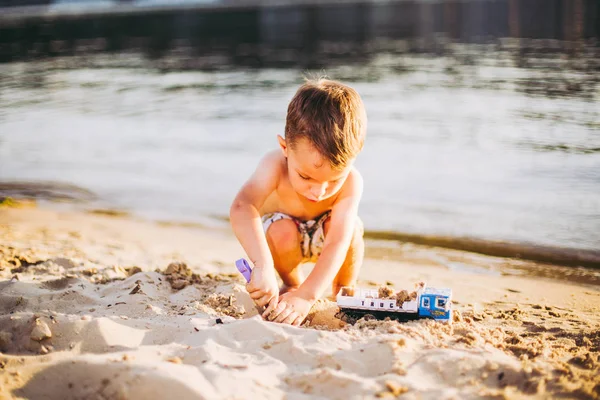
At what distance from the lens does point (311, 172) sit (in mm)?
2812

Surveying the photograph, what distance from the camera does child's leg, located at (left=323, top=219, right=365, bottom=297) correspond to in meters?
3.32

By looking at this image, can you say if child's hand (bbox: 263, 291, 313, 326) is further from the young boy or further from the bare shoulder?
the bare shoulder

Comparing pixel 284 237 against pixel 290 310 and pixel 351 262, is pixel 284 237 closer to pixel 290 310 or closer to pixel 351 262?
pixel 351 262

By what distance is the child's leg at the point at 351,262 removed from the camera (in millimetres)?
3318

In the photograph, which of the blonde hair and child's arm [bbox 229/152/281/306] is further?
child's arm [bbox 229/152/281/306]

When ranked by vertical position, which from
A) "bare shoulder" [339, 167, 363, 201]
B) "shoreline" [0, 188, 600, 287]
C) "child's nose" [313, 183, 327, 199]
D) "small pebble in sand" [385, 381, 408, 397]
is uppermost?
"child's nose" [313, 183, 327, 199]

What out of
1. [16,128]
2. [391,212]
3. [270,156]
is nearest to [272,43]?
[16,128]

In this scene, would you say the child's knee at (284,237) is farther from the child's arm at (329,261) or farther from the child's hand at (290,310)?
the child's hand at (290,310)

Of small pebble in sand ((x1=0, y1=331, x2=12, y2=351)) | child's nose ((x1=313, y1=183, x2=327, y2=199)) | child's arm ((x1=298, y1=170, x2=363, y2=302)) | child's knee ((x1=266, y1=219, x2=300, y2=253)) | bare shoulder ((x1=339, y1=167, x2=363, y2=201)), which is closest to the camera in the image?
small pebble in sand ((x1=0, y1=331, x2=12, y2=351))

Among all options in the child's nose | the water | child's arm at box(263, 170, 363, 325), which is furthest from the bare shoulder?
the water

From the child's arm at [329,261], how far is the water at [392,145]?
1789 millimetres

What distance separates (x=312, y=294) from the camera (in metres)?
2.94

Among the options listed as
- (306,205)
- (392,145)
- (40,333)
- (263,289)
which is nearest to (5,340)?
(40,333)

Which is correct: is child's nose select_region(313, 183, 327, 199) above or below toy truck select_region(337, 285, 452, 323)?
above
